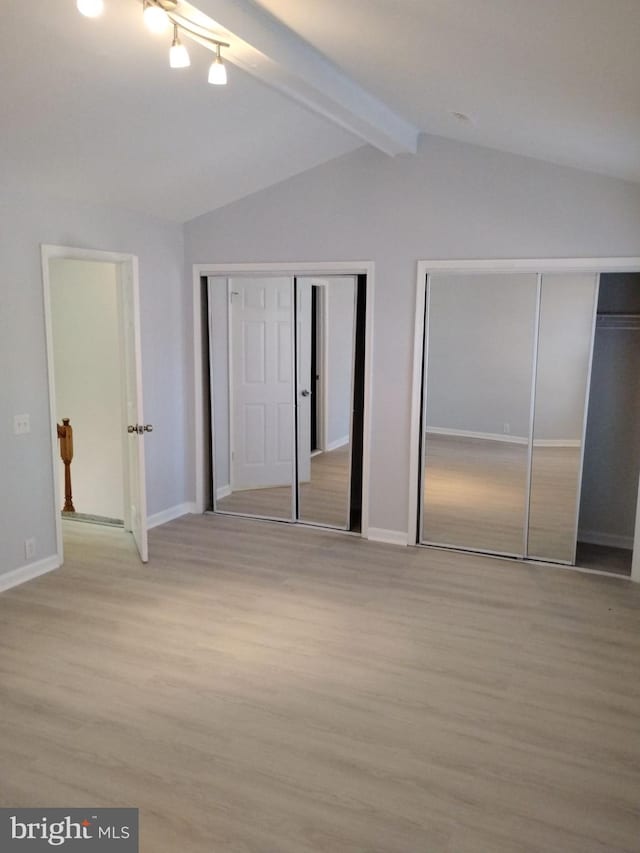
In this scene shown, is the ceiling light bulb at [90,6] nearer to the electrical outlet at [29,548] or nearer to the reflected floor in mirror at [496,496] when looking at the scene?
the electrical outlet at [29,548]

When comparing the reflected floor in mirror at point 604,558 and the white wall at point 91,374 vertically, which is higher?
the white wall at point 91,374

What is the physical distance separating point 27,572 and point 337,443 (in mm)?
2459

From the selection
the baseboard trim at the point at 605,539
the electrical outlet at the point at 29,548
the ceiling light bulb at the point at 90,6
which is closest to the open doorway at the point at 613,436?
the baseboard trim at the point at 605,539

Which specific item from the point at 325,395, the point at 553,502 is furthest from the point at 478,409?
the point at 325,395

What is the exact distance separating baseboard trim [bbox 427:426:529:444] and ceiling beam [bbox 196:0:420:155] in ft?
6.64

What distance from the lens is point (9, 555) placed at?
4.16 meters

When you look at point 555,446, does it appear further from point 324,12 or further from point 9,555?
point 9,555

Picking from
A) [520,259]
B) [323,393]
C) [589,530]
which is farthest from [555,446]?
[323,393]

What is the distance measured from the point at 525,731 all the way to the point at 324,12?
2995mm

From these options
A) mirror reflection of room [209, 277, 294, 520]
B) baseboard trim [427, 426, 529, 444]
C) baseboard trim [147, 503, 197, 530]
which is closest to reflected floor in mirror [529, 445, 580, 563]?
baseboard trim [427, 426, 529, 444]

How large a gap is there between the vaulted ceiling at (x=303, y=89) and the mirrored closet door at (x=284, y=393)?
102 centimetres

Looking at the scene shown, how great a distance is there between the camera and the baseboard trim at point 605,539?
4.89 meters

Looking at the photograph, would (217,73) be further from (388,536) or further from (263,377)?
(388,536)

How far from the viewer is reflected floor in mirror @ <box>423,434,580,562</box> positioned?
464 centimetres
